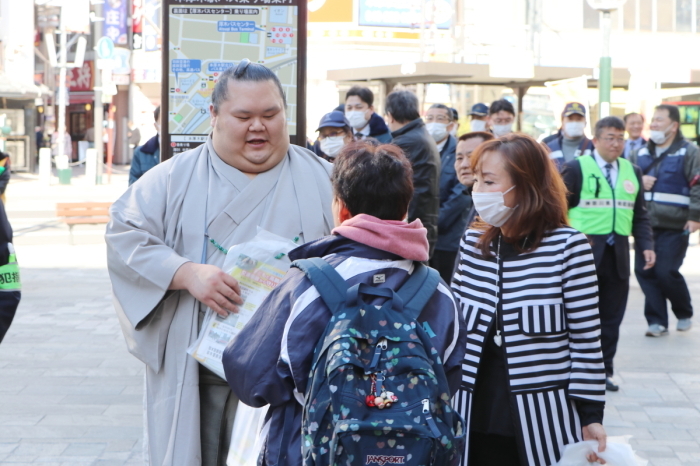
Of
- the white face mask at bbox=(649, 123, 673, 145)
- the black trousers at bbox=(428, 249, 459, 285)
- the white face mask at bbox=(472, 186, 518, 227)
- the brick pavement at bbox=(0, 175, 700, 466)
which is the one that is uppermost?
the white face mask at bbox=(649, 123, 673, 145)

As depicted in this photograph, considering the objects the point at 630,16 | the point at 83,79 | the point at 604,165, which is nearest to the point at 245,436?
the point at 604,165

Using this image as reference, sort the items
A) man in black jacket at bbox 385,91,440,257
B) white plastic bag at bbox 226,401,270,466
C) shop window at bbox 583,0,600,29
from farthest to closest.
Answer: shop window at bbox 583,0,600,29, man in black jacket at bbox 385,91,440,257, white plastic bag at bbox 226,401,270,466

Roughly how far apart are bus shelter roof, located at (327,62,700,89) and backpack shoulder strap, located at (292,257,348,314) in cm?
1166

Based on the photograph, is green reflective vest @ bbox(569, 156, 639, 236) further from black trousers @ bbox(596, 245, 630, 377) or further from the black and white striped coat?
the black and white striped coat

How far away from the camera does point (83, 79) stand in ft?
161

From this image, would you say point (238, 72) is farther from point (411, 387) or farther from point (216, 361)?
point (411, 387)

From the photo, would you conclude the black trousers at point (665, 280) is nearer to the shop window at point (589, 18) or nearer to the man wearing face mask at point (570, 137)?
the man wearing face mask at point (570, 137)

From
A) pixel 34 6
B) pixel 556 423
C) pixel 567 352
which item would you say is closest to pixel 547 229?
pixel 567 352

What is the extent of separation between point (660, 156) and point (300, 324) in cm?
743

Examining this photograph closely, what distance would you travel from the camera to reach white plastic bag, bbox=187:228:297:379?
2982 millimetres

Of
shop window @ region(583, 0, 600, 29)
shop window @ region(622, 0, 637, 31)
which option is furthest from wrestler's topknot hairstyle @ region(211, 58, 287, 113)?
shop window @ region(622, 0, 637, 31)

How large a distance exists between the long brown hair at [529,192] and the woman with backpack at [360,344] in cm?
85

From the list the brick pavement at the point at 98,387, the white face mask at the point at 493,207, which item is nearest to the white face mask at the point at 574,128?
the brick pavement at the point at 98,387

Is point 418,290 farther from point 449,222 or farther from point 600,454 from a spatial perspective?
point 449,222
